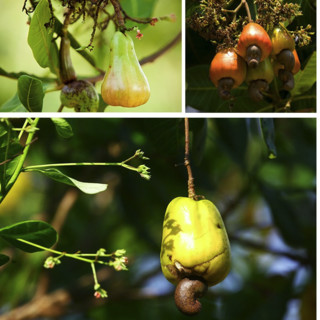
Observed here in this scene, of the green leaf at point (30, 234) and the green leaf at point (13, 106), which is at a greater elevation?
the green leaf at point (13, 106)

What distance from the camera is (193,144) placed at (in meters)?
1.57

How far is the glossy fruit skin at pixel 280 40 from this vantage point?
1.39 m

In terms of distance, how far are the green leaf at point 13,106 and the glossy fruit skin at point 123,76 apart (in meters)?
0.15

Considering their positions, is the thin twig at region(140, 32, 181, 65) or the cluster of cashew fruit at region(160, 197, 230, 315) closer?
the cluster of cashew fruit at region(160, 197, 230, 315)

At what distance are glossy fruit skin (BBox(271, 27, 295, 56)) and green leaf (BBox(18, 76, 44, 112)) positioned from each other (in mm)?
436

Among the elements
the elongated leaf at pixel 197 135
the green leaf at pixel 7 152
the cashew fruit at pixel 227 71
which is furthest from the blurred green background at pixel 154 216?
the green leaf at pixel 7 152

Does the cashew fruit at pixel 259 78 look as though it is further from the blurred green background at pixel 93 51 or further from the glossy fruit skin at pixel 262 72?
the blurred green background at pixel 93 51

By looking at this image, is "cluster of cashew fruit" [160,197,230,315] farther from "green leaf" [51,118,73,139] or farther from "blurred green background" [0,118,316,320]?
"blurred green background" [0,118,316,320]

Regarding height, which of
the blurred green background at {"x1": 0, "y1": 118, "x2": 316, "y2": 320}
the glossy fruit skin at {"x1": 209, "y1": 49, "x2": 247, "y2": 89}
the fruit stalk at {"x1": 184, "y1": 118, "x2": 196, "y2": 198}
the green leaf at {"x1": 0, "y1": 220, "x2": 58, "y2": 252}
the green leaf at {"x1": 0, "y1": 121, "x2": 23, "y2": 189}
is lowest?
the blurred green background at {"x1": 0, "y1": 118, "x2": 316, "y2": 320}

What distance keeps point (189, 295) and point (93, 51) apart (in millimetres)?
479

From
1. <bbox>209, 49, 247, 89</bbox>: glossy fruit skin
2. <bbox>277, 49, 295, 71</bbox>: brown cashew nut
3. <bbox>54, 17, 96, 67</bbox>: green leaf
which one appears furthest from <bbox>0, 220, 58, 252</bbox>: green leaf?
<bbox>277, 49, 295, 71</bbox>: brown cashew nut

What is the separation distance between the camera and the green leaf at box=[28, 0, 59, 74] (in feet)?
4.33

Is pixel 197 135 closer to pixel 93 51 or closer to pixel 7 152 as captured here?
pixel 93 51

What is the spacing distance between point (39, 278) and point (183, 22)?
32.1 inches
